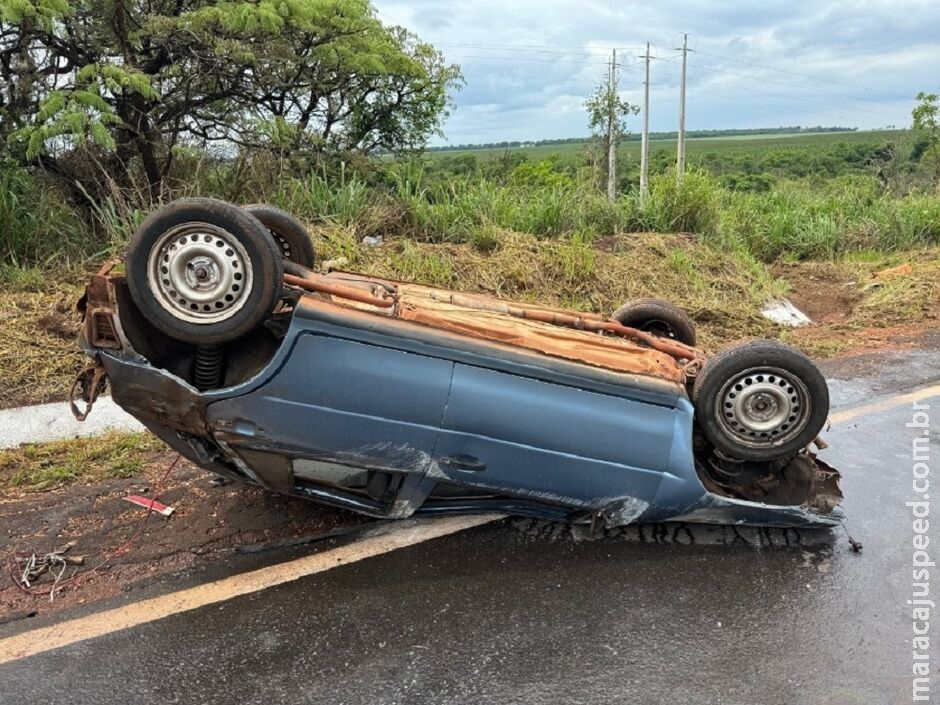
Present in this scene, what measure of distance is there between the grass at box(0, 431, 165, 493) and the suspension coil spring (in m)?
1.31

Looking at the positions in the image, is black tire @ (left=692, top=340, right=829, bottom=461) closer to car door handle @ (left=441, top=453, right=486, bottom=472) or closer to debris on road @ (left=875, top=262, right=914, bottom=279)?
car door handle @ (left=441, top=453, right=486, bottom=472)

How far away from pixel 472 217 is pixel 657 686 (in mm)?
7235

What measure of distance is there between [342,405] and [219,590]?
93 cm

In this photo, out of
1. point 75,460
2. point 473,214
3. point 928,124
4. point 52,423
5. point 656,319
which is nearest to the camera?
point 75,460

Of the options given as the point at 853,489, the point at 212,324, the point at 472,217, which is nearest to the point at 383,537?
the point at 212,324

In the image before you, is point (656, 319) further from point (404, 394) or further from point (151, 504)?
point (151, 504)

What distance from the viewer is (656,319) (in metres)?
4.57

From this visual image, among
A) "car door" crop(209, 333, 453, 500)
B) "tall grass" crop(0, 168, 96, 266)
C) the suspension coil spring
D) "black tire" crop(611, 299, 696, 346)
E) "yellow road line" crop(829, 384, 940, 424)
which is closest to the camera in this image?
"car door" crop(209, 333, 453, 500)

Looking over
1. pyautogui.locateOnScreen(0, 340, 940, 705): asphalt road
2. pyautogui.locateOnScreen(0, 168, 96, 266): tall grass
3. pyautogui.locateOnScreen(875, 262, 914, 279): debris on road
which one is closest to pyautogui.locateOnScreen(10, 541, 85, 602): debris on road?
pyautogui.locateOnScreen(0, 340, 940, 705): asphalt road

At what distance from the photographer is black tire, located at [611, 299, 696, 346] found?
455 centimetres

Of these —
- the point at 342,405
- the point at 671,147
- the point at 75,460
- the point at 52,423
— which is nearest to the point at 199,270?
the point at 342,405

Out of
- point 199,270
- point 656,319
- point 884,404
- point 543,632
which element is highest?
point 199,270

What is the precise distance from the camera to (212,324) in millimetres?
2979

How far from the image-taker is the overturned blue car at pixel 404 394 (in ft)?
9.64
